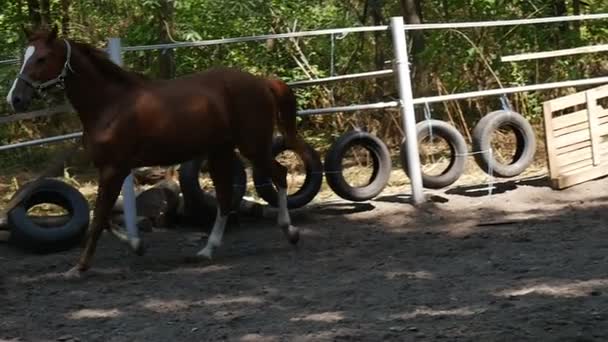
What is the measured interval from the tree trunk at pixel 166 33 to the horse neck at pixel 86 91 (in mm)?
4764

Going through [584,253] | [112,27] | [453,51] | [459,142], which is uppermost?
[112,27]

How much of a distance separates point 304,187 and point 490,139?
1868 mm

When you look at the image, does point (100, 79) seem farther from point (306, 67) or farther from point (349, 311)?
point (306, 67)

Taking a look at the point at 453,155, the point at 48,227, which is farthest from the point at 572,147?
the point at 48,227

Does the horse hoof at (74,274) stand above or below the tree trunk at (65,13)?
below

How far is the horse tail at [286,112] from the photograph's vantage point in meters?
7.62

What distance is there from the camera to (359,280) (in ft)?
20.0

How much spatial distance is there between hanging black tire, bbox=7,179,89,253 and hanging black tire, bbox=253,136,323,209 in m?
1.44

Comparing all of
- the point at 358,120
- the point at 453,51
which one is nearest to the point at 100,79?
the point at 358,120

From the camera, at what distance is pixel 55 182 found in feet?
25.5

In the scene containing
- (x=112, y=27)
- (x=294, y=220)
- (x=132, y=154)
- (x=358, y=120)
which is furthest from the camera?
(x=112, y=27)

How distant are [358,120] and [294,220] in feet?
11.8

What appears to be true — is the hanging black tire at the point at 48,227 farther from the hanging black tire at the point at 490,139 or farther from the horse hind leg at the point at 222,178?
the hanging black tire at the point at 490,139

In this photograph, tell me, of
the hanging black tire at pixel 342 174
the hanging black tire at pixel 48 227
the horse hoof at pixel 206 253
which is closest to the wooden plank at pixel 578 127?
the hanging black tire at pixel 342 174
